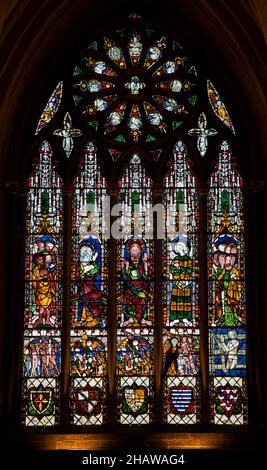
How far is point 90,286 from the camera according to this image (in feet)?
48.1

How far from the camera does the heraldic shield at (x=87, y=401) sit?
14273 mm

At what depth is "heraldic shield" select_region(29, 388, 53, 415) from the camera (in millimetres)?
14258

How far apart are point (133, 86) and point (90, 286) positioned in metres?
2.58

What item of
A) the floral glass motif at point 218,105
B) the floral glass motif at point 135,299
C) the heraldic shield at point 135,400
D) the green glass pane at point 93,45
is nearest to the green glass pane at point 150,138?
the floral glass motif at point 135,299

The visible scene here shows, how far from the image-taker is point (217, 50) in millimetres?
15148

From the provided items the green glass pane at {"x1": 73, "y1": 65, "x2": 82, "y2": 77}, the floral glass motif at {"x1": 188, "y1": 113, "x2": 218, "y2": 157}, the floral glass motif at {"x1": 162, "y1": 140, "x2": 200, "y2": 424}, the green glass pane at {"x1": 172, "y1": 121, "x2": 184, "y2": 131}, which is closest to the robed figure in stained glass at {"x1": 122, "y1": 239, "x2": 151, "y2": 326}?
the floral glass motif at {"x1": 162, "y1": 140, "x2": 200, "y2": 424}

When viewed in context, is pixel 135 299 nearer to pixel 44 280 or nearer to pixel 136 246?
pixel 136 246

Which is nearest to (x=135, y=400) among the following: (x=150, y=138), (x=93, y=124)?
(x=150, y=138)

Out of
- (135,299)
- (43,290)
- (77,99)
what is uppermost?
(77,99)

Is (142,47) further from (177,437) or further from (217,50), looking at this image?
(177,437)

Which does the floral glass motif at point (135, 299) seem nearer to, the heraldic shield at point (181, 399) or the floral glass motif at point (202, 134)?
the heraldic shield at point (181, 399)

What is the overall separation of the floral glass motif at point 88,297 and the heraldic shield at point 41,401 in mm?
253
